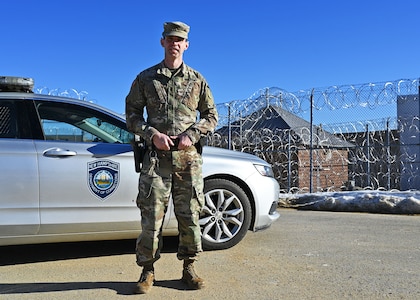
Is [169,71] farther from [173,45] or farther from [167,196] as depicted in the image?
[167,196]

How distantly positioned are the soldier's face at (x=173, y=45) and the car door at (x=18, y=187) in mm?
1663

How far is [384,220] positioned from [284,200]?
2.51 m

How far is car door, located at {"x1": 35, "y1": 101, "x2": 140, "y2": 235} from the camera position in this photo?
4184 mm

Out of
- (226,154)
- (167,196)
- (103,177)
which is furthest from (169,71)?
(226,154)

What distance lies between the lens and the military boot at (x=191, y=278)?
3514 mm

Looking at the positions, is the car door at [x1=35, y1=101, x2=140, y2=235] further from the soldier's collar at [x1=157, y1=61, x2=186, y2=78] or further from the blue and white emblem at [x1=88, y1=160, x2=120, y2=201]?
the soldier's collar at [x1=157, y1=61, x2=186, y2=78]

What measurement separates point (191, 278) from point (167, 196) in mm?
679

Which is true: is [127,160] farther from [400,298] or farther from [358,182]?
[358,182]

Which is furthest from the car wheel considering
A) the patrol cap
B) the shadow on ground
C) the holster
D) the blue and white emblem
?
the patrol cap

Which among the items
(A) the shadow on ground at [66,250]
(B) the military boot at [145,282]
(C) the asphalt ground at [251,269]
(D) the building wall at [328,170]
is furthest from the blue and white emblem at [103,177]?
(D) the building wall at [328,170]

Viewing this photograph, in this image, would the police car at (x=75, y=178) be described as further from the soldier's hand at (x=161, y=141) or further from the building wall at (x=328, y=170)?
the building wall at (x=328, y=170)

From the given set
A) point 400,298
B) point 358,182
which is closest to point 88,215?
point 400,298

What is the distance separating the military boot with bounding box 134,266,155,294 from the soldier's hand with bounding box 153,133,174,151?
94 cm

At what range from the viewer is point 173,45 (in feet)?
11.1
